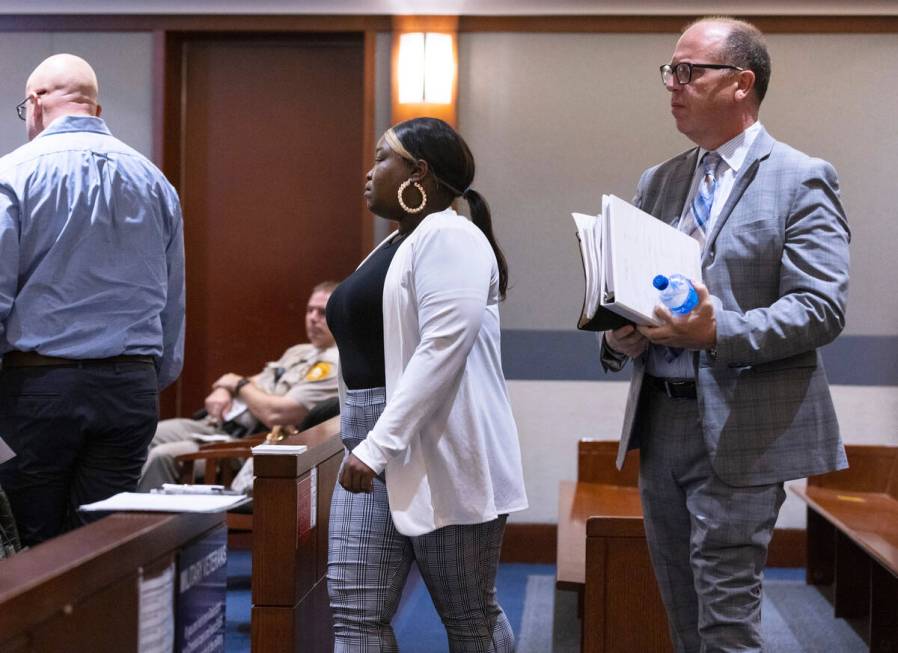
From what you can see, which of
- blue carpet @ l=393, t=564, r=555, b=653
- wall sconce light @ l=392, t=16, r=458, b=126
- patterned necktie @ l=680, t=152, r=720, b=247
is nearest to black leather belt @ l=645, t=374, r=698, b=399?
patterned necktie @ l=680, t=152, r=720, b=247

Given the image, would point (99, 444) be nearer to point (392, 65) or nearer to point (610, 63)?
point (392, 65)

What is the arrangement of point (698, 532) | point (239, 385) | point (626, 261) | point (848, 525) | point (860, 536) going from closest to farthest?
point (626, 261)
point (698, 532)
point (860, 536)
point (848, 525)
point (239, 385)

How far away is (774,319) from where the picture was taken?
75.0 inches

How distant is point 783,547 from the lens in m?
5.52

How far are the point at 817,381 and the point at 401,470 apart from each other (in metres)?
0.79

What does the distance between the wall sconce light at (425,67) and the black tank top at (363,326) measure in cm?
323

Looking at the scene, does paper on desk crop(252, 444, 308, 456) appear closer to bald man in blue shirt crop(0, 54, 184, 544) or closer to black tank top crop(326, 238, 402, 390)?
bald man in blue shirt crop(0, 54, 184, 544)

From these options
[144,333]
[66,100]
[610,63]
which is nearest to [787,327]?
[144,333]

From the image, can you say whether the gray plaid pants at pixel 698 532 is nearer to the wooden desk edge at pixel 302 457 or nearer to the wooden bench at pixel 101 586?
the wooden bench at pixel 101 586

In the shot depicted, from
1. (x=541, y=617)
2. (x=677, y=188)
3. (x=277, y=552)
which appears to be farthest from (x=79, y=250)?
(x=541, y=617)

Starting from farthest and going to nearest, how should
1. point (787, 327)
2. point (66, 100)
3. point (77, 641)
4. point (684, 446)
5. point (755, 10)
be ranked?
1. point (755, 10)
2. point (66, 100)
3. point (684, 446)
4. point (787, 327)
5. point (77, 641)

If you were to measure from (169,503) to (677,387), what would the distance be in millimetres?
960

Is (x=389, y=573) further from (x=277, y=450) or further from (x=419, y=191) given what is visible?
(x=419, y=191)

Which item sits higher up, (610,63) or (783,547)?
(610,63)
